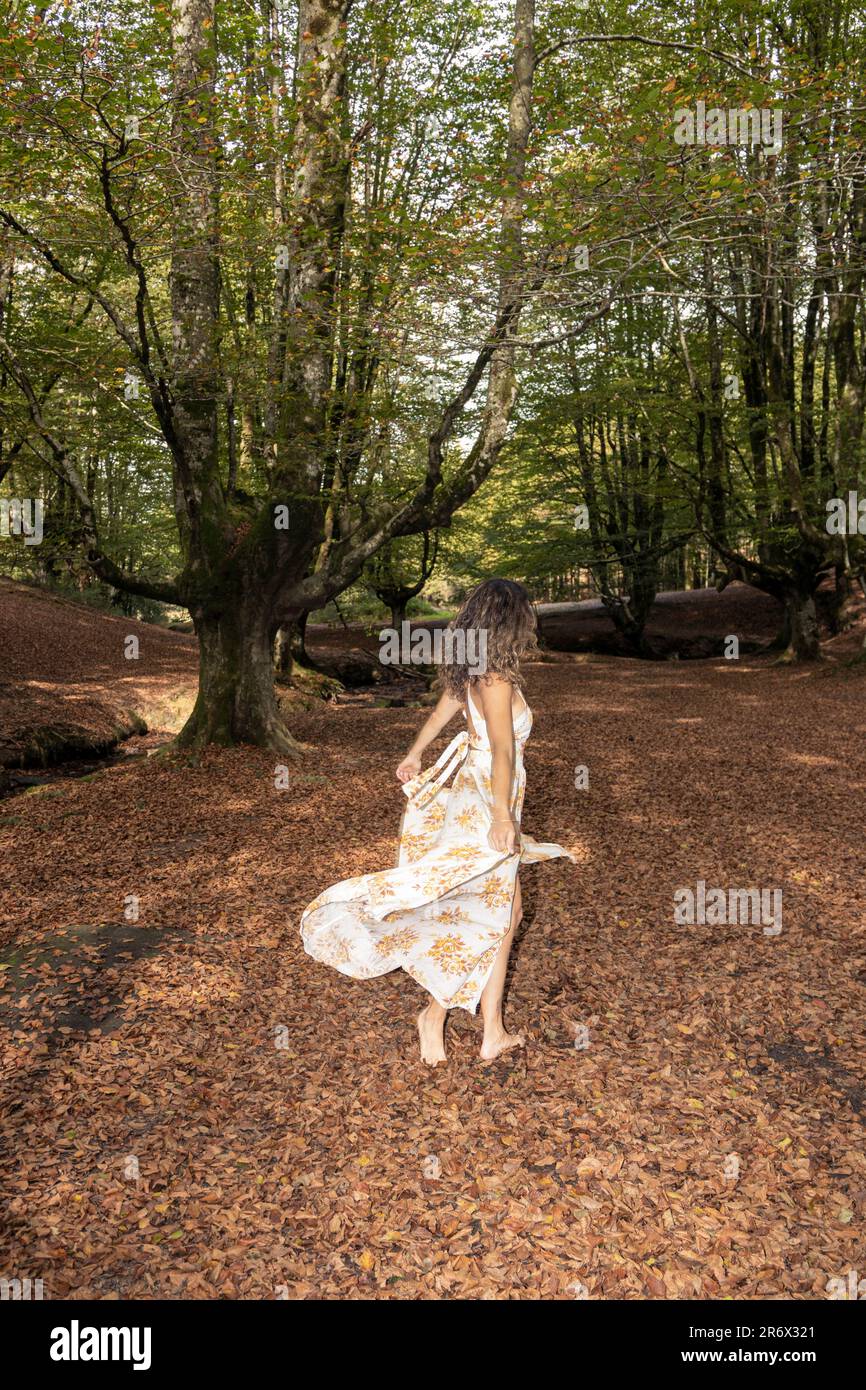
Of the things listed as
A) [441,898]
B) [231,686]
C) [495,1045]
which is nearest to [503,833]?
[441,898]

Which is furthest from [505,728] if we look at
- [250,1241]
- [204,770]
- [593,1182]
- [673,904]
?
[204,770]

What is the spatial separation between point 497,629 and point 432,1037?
2.26m

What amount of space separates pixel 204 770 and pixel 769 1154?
26.1 feet

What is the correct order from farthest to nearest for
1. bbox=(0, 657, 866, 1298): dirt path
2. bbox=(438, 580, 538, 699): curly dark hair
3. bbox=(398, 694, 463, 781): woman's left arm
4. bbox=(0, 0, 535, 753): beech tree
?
bbox=(0, 0, 535, 753): beech tree
bbox=(398, 694, 463, 781): woman's left arm
bbox=(438, 580, 538, 699): curly dark hair
bbox=(0, 657, 866, 1298): dirt path

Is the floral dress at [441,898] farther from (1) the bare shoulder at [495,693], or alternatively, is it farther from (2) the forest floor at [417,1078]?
(2) the forest floor at [417,1078]

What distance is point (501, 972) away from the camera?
4340 millimetres

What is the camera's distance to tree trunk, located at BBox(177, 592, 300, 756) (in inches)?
429

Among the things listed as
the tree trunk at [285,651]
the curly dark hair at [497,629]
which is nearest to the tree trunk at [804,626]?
the tree trunk at [285,651]

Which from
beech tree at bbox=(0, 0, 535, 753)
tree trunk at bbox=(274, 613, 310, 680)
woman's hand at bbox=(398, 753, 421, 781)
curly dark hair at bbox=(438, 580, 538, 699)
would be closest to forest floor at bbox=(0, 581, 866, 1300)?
woman's hand at bbox=(398, 753, 421, 781)

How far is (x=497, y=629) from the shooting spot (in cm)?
402

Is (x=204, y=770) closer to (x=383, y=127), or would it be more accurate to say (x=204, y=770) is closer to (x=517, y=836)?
(x=517, y=836)

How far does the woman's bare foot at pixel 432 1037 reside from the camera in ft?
14.5

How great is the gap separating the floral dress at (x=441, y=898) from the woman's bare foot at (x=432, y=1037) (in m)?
0.23

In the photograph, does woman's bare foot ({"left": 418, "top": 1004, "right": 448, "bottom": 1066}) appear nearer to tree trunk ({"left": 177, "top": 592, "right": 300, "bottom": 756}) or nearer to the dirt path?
the dirt path
